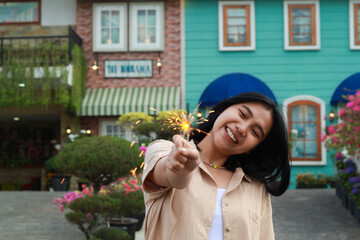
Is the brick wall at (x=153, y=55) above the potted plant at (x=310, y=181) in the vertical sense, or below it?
above

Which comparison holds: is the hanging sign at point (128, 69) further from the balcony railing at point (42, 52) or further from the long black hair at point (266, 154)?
the long black hair at point (266, 154)

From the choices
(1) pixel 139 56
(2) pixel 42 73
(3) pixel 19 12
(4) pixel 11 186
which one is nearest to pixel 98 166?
(2) pixel 42 73

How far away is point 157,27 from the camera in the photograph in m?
12.8

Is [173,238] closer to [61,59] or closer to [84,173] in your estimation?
[84,173]

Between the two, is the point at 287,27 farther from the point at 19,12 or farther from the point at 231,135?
the point at 231,135

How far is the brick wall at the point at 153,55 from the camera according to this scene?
42.0ft

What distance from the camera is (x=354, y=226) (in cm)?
722

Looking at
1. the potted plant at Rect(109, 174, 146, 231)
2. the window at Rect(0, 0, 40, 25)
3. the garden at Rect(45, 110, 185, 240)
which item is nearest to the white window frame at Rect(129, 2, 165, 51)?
the window at Rect(0, 0, 40, 25)

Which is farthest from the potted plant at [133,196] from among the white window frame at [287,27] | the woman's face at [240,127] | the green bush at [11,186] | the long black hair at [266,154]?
the green bush at [11,186]

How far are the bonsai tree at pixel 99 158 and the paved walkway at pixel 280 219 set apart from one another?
1.39 m

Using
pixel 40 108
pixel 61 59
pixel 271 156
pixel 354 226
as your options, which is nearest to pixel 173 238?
pixel 271 156

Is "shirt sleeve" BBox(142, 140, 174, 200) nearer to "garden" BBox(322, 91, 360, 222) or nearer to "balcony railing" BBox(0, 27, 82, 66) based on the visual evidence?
"garden" BBox(322, 91, 360, 222)

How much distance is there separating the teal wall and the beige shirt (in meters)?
11.0

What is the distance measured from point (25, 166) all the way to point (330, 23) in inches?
435
